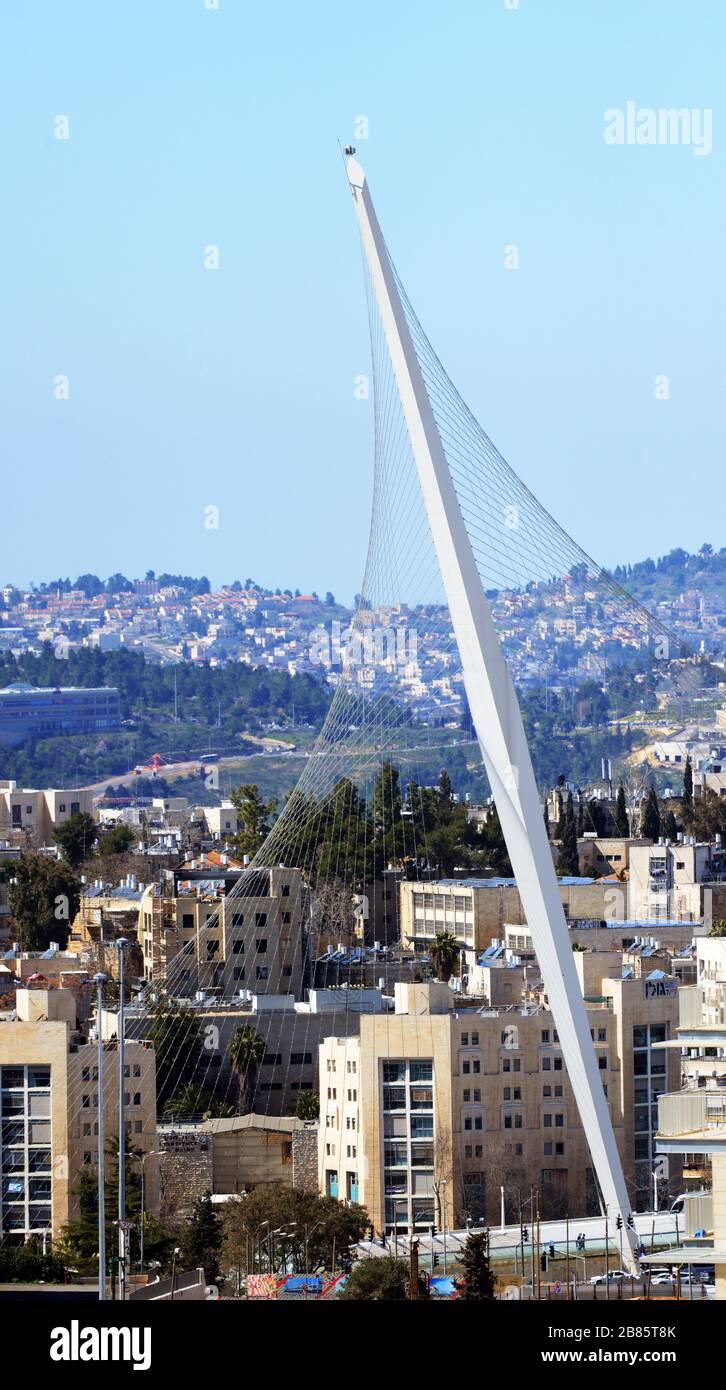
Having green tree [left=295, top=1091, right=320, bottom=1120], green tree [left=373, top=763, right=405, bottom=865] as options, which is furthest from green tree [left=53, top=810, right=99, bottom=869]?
green tree [left=295, top=1091, right=320, bottom=1120]

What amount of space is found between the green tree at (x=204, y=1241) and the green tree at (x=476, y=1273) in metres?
2.40

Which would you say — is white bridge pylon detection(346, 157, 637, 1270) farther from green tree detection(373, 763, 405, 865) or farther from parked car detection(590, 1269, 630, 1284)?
green tree detection(373, 763, 405, 865)

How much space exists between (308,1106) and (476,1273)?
967 cm

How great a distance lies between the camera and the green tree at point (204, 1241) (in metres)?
22.5

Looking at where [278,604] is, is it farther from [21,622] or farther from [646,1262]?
[646,1262]

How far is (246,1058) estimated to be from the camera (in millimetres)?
29891

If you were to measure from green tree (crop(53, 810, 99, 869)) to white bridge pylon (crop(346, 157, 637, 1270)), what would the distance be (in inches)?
1226

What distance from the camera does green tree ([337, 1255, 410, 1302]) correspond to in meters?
20.2

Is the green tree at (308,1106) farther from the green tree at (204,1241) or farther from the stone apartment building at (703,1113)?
the green tree at (204,1241)

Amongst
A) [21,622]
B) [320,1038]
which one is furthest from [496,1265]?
[21,622]

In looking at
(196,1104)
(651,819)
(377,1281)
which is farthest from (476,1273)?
(651,819)

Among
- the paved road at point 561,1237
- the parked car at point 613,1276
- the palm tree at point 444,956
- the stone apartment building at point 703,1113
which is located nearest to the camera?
the stone apartment building at point 703,1113

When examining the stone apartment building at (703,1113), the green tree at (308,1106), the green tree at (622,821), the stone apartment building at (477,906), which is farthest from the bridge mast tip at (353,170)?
the green tree at (622,821)

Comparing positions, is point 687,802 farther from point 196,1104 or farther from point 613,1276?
point 613,1276
